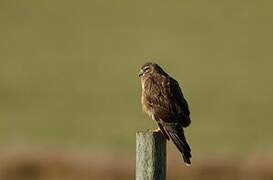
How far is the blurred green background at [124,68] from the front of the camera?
25297 millimetres

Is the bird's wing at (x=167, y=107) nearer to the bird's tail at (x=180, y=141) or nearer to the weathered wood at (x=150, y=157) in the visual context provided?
the bird's tail at (x=180, y=141)

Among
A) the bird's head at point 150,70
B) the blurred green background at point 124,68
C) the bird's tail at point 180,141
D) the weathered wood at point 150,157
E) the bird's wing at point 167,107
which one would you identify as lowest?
the weathered wood at point 150,157

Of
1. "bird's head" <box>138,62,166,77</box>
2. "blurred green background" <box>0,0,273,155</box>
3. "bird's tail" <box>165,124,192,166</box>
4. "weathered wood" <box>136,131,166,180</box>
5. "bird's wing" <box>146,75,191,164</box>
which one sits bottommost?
"weathered wood" <box>136,131,166,180</box>

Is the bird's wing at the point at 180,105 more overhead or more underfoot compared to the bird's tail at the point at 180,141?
more overhead

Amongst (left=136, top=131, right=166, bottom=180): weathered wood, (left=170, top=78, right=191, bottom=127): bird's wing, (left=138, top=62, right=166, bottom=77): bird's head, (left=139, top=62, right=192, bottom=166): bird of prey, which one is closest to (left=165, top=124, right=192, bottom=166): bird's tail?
(left=139, top=62, right=192, bottom=166): bird of prey

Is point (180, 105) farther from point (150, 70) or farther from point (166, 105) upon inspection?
point (150, 70)

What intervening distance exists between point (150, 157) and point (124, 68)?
83.4 ft

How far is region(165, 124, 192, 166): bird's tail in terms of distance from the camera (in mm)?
8703

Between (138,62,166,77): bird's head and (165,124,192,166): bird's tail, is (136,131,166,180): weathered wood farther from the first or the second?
(138,62,166,77): bird's head

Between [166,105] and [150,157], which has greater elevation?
[166,105]

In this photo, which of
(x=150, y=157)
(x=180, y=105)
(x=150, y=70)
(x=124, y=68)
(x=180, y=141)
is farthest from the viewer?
(x=124, y=68)

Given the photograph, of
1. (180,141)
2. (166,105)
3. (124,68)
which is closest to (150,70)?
(166,105)

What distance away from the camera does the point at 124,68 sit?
109 feet

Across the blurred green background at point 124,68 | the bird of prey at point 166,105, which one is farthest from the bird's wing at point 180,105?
the blurred green background at point 124,68
